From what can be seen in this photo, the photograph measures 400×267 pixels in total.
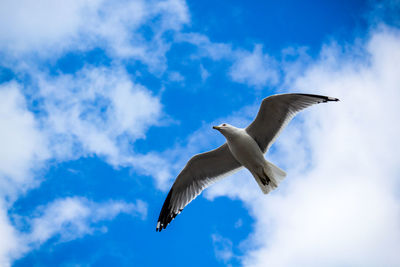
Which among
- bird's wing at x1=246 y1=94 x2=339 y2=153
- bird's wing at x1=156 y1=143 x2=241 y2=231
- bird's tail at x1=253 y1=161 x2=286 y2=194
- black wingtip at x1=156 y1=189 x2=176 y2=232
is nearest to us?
bird's wing at x1=246 y1=94 x2=339 y2=153

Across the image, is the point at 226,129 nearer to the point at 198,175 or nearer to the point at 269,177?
the point at 269,177

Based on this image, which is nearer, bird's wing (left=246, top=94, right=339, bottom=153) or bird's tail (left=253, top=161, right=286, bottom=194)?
bird's wing (left=246, top=94, right=339, bottom=153)

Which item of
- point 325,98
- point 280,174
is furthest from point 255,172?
point 325,98

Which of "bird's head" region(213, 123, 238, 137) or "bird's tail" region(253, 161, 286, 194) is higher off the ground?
"bird's head" region(213, 123, 238, 137)

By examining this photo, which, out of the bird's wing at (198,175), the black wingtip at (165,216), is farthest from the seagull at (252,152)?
A: the black wingtip at (165,216)

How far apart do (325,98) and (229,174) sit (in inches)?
82.4

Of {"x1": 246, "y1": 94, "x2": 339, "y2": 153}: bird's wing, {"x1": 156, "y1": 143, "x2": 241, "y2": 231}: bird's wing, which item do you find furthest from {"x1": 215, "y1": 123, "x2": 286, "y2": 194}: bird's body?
{"x1": 156, "y1": 143, "x2": 241, "y2": 231}: bird's wing

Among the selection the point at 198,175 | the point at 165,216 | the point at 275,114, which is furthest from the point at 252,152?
the point at 165,216

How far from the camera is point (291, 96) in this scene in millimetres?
6867

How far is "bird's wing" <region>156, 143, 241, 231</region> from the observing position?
7.64m

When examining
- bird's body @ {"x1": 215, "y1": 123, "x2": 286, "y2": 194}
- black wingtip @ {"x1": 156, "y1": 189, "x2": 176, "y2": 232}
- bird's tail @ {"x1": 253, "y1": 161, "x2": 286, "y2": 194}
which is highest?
black wingtip @ {"x1": 156, "y1": 189, "x2": 176, "y2": 232}

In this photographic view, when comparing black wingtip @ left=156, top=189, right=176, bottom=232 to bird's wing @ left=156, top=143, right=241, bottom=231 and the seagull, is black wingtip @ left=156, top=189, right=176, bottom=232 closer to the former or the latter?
bird's wing @ left=156, top=143, right=241, bottom=231

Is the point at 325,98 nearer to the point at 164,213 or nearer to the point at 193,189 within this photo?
the point at 193,189

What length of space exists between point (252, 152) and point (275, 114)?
0.71 meters
